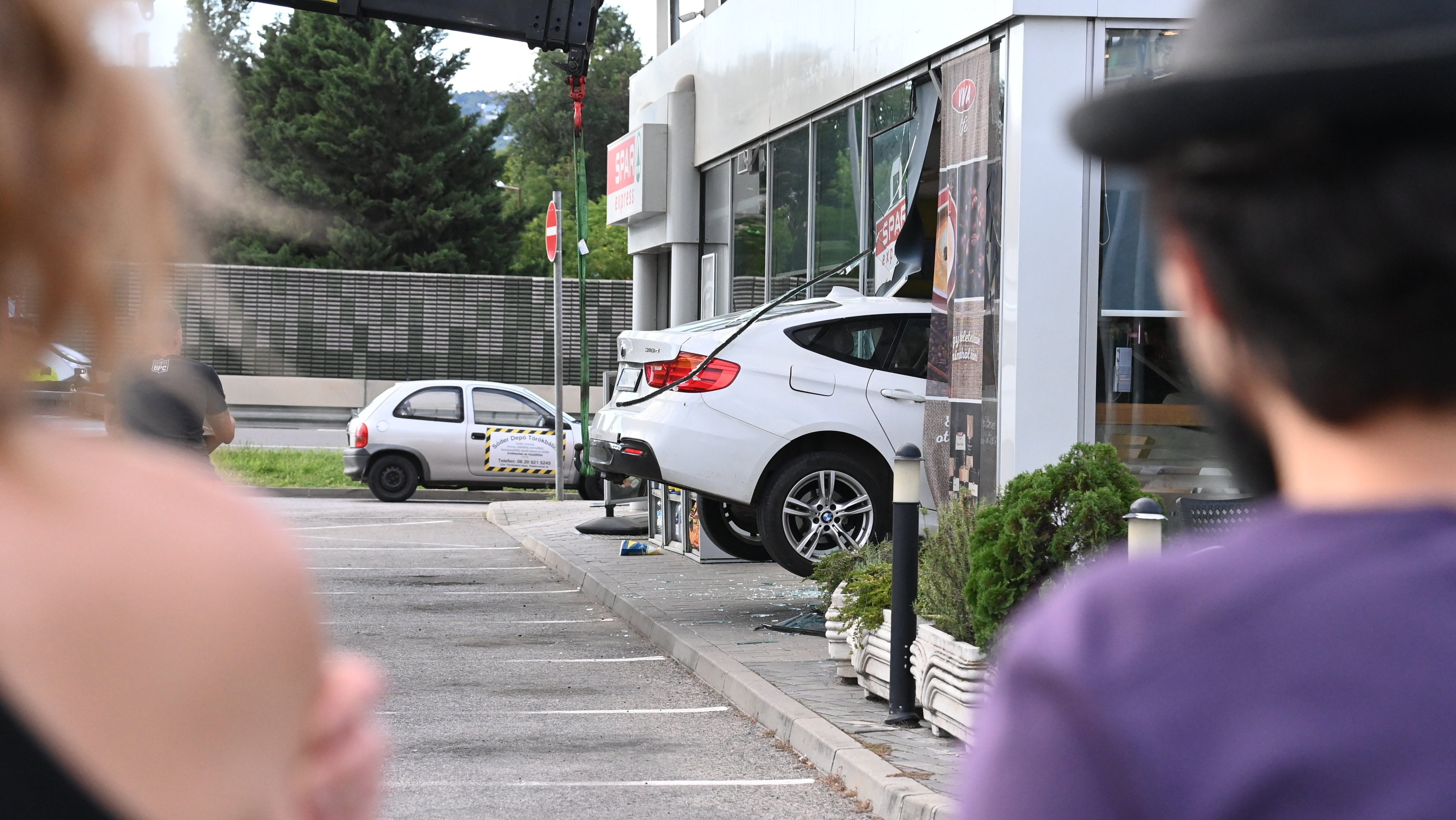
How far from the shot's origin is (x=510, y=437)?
21.0 metres

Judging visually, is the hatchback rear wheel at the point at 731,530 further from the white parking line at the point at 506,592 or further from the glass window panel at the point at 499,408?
the glass window panel at the point at 499,408

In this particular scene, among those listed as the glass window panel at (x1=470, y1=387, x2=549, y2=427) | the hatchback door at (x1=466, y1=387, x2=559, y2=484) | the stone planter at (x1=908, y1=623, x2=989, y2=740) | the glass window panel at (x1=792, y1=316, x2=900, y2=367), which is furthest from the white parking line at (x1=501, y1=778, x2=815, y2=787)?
the glass window panel at (x1=470, y1=387, x2=549, y2=427)

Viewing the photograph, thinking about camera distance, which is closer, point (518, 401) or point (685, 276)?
point (685, 276)

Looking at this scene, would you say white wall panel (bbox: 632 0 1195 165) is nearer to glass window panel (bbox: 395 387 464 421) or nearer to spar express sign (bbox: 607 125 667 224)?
spar express sign (bbox: 607 125 667 224)

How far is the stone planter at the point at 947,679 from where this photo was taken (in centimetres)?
600

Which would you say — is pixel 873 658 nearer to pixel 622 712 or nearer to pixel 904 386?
pixel 622 712

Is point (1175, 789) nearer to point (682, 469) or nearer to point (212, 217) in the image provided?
point (212, 217)

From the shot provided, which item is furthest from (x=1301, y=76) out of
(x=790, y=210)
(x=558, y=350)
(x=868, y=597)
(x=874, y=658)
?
(x=558, y=350)

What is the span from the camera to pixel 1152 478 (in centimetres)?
893

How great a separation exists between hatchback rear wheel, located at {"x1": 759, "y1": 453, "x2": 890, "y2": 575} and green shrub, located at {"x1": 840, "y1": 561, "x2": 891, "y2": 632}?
2.40m

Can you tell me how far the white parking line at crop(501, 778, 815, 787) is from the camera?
5.86 meters

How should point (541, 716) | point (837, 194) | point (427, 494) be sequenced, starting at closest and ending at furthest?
point (541, 716), point (837, 194), point (427, 494)

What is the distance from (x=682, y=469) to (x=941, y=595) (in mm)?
3929

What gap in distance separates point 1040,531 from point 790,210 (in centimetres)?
823
